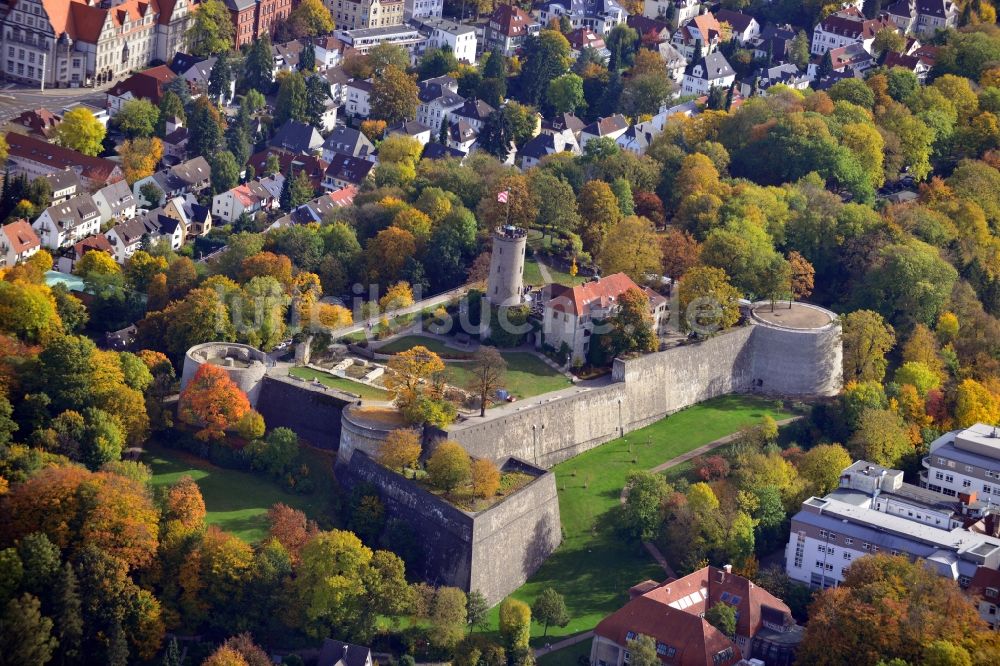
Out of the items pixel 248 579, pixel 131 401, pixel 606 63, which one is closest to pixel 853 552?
pixel 248 579

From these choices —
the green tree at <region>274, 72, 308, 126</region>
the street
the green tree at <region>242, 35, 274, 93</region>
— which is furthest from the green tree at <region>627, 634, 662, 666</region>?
the green tree at <region>242, 35, 274, 93</region>

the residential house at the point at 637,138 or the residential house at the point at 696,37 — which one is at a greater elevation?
the residential house at the point at 696,37

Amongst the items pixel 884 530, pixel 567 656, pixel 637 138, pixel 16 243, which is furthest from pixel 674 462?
pixel 637 138

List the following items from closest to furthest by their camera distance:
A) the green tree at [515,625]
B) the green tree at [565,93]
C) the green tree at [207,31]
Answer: the green tree at [515,625], the green tree at [565,93], the green tree at [207,31]

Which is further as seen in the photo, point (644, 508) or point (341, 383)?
point (341, 383)

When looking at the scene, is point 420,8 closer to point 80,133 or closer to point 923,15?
point 80,133

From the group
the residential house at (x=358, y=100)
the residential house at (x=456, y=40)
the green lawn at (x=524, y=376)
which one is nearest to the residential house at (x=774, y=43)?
the residential house at (x=456, y=40)

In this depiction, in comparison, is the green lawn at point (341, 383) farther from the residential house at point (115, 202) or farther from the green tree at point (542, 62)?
the green tree at point (542, 62)
